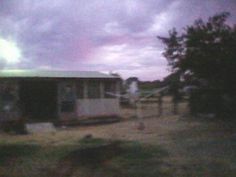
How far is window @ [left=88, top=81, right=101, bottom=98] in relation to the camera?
22.5 m

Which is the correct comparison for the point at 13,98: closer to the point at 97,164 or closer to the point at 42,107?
the point at 42,107

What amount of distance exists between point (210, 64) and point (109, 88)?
219 inches

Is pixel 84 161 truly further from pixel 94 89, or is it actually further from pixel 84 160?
pixel 94 89

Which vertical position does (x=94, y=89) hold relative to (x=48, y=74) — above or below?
below

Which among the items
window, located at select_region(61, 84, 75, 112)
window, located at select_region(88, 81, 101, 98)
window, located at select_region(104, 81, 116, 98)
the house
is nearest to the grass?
the house

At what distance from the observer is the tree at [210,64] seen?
20.6 metres

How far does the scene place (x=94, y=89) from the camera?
74.2 feet

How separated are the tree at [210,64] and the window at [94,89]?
14.8 feet

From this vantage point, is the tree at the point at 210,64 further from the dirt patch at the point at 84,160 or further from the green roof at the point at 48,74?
the dirt patch at the point at 84,160

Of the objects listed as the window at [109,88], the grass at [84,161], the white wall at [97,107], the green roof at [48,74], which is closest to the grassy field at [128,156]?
the grass at [84,161]

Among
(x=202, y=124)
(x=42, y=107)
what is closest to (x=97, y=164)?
(x=202, y=124)

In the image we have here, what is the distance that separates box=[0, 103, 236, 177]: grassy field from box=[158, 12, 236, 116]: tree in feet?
13.8

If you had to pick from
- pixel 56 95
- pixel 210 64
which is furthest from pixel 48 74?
pixel 210 64

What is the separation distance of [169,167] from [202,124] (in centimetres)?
954
